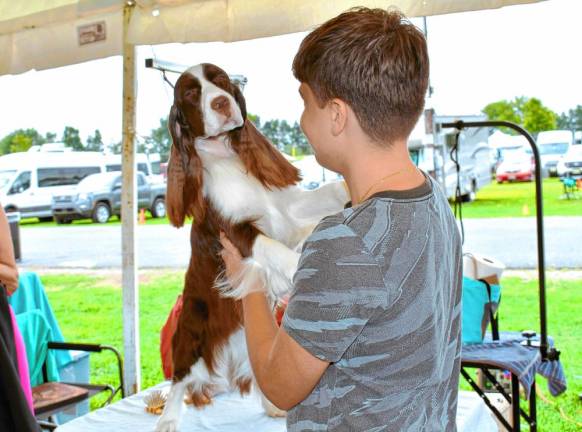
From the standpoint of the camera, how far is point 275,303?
1.88 metres

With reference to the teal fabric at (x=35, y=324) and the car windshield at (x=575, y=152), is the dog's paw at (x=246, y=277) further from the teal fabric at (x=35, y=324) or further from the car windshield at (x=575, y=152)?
the car windshield at (x=575, y=152)

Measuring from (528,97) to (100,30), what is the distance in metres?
4.28

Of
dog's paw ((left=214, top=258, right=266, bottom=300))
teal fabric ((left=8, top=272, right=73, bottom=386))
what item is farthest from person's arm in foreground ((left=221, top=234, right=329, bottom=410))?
teal fabric ((left=8, top=272, right=73, bottom=386))

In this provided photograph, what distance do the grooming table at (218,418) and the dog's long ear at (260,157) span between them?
0.90 metres

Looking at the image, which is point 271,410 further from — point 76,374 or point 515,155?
point 515,155

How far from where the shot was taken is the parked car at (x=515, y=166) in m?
7.56

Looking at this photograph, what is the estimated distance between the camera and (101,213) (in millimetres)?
→ 10680

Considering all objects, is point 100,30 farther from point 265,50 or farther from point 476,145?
point 476,145

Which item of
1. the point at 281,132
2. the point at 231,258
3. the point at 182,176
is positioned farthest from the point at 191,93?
the point at 281,132

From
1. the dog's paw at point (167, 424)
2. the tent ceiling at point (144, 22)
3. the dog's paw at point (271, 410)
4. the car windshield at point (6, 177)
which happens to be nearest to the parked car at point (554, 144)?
the tent ceiling at point (144, 22)

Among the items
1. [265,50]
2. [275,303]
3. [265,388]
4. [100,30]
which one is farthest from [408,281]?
[265,50]

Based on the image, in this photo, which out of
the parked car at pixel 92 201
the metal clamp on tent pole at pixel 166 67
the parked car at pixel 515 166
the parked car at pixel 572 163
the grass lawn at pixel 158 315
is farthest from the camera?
the parked car at pixel 92 201

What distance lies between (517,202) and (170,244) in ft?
16.7

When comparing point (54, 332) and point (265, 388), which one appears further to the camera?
point (54, 332)
